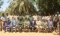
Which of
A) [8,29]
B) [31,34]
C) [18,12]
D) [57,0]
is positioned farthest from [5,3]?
[57,0]

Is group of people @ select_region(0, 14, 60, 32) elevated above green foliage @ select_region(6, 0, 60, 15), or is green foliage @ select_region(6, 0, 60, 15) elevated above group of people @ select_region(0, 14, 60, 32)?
green foliage @ select_region(6, 0, 60, 15)

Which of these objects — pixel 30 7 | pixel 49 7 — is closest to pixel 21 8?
pixel 30 7

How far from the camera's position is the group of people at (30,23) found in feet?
5.19

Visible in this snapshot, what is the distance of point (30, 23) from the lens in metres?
1.59

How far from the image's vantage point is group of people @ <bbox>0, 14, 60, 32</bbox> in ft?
5.19

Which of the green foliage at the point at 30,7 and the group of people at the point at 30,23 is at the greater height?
the green foliage at the point at 30,7

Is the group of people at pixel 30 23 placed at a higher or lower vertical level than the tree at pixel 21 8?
lower

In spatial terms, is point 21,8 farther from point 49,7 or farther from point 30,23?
point 49,7

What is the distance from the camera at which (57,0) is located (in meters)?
1.60

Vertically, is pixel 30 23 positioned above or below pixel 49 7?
below

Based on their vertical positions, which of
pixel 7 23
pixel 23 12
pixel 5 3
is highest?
pixel 5 3

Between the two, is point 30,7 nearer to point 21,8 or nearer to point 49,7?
point 21,8

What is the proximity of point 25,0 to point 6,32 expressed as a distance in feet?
1.35

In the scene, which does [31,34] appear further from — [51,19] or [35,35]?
[51,19]
